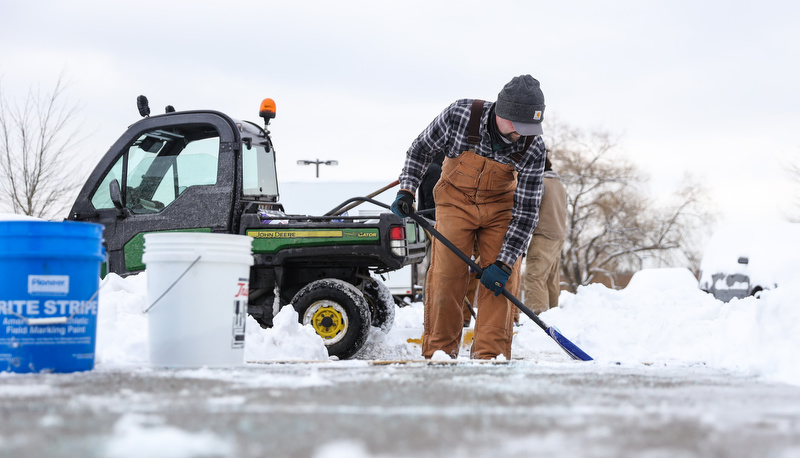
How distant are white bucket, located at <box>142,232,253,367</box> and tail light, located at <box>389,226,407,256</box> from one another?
11.2 feet

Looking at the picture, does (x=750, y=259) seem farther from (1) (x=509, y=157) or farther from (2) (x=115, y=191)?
(2) (x=115, y=191)

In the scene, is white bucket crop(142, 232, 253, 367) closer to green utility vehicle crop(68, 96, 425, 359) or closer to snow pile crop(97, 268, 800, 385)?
snow pile crop(97, 268, 800, 385)

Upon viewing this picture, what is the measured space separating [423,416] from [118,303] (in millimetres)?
3422

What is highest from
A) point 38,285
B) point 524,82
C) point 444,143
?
point 524,82

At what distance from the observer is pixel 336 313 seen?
6.57 metres

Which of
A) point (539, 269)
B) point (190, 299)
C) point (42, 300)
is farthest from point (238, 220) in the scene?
point (42, 300)

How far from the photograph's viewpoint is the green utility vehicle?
259 inches

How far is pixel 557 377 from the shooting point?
3.01m

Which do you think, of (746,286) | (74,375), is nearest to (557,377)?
(74,375)

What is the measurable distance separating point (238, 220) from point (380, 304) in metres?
1.51

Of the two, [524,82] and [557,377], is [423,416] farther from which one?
[524,82]

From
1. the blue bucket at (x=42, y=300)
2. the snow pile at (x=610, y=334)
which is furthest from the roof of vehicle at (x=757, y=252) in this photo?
the blue bucket at (x=42, y=300)

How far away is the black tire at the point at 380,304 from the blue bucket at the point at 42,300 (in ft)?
14.4

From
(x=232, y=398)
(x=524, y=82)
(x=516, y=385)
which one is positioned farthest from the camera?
(x=524, y=82)
